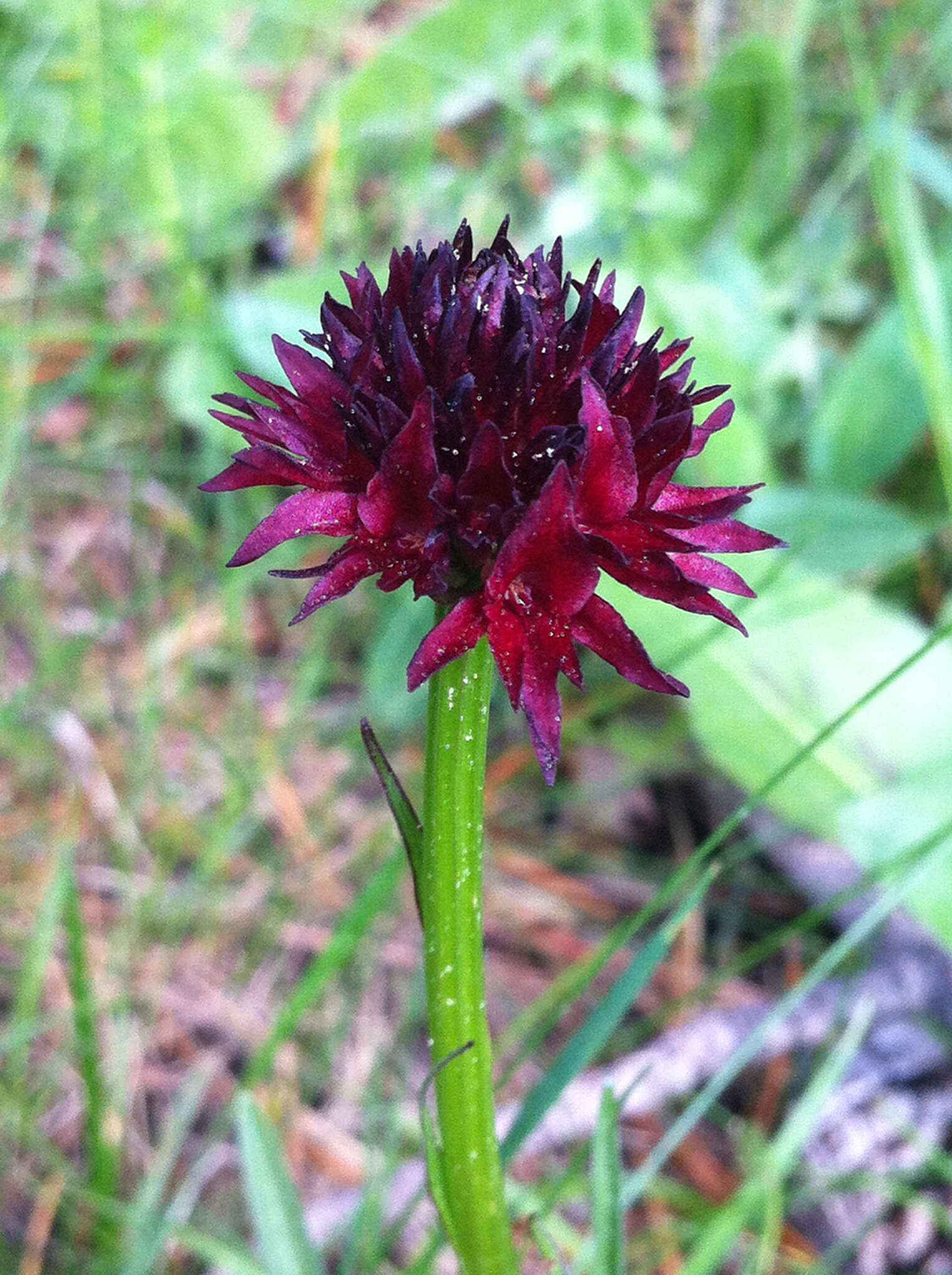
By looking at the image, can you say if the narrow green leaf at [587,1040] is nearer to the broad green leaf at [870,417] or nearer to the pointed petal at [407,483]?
Result: the pointed petal at [407,483]

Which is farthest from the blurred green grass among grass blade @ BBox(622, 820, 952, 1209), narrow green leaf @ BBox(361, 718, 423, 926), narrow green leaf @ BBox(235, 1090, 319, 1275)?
narrow green leaf @ BBox(361, 718, 423, 926)

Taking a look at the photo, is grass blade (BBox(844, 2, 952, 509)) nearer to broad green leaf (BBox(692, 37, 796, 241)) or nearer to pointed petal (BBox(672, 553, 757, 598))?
broad green leaf (BBox(692, 37, 796, 241))

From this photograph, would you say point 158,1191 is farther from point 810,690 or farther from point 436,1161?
point 810,690

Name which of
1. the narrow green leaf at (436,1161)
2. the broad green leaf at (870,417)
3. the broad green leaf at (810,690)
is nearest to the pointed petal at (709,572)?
the narrow green leaf at (436,1161)

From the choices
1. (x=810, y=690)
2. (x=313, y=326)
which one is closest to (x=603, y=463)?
(x=810, y=690)

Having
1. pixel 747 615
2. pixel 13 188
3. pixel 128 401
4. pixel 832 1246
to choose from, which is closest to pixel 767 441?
pixel 747 615

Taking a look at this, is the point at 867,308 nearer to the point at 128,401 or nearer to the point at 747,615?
the point at 747,615
